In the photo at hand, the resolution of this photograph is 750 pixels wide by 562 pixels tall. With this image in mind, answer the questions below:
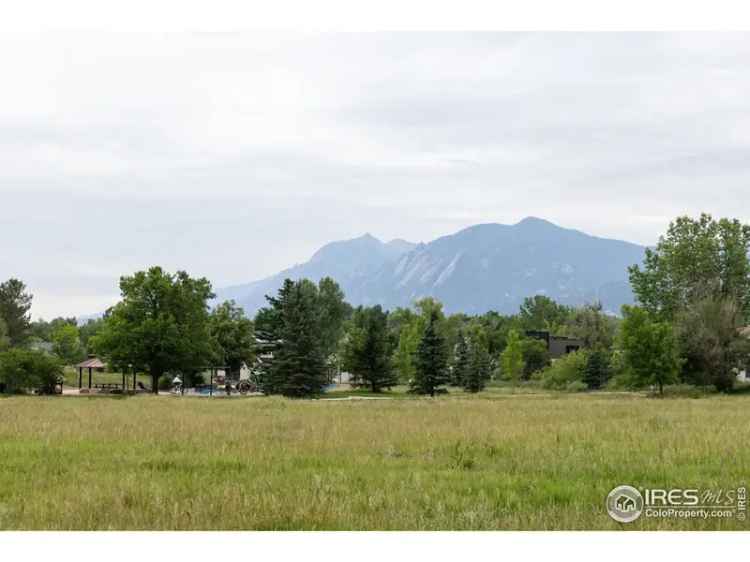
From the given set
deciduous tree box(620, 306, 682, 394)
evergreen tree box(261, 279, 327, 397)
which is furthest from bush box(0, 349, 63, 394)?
deciduous tree box(620, 306, 682, 394)

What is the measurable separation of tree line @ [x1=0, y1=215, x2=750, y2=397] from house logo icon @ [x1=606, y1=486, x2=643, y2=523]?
5252cm

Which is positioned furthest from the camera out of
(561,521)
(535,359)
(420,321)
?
(535,359)

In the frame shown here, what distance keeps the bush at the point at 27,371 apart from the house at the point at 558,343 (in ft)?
309

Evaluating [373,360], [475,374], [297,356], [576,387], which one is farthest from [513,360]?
[297,356]

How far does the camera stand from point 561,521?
26.7 ft

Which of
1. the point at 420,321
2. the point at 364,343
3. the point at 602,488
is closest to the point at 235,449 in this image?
the point at 602,488

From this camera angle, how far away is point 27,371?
190ft

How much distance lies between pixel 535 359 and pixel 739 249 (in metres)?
38.4

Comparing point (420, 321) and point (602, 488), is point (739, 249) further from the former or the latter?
point (602, 488)

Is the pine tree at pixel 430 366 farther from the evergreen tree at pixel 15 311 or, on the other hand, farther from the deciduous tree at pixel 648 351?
the evergreen tree at pixel 15 311

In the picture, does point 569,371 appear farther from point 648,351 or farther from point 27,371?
point 27,371

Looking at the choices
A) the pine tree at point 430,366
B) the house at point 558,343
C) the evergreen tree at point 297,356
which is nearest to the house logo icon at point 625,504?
the evergreen tree at point 297,356

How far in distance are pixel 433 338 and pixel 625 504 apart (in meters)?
64.1

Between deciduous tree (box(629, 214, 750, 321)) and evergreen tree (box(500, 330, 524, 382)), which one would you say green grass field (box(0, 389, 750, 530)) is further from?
evergreen tree (box(500, 330, 524, 382))
